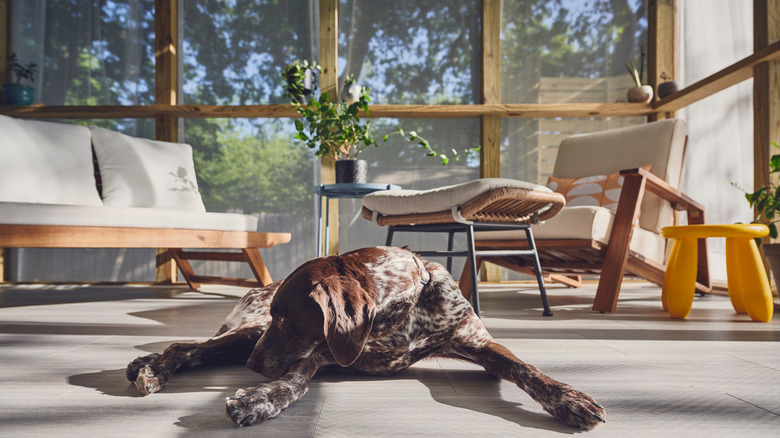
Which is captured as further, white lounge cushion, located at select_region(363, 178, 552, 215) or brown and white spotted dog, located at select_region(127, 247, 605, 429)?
white lounge cushion, located at select_region(363, 178, 552, 215)

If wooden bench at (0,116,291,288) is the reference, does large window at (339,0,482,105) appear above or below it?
above

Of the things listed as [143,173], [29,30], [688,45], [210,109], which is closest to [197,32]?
[210,109]

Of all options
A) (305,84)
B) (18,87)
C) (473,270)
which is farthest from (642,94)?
(18,87)

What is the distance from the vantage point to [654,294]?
370 cm

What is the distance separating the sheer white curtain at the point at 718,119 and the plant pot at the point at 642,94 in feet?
0.92

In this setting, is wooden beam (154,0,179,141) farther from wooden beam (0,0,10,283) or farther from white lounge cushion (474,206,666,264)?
white lounge cushion (474,206,666,264)

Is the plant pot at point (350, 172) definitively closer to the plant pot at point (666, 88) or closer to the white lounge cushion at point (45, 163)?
the white lounge cushion at point (45, 163)

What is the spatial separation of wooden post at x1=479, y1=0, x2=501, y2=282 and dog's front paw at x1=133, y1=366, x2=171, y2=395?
3697 millimetres

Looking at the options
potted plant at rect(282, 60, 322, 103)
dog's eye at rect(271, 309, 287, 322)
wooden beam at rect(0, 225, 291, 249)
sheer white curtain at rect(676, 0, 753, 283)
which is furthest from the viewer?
potted plant at rect(282, 60, 322, 103)

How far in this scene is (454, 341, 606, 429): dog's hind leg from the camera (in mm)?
929

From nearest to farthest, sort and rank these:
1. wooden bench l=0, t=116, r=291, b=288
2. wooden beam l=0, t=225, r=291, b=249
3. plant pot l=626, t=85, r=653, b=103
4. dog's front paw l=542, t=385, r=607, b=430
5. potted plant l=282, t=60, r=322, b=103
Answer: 1. dog's front paw l=542, t=385, r=607, b=430
2. wooden beam l=0, t=225, r=291, b=249
3. wooden bench l=0, t=116, r=291, b=288
4. potted plant l=282, t=60, r=322, b=103
5. plant pot l=626, t=85, r=653, b=103

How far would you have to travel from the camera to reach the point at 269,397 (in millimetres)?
998

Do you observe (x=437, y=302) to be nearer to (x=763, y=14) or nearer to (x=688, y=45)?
(x=763, y=14)

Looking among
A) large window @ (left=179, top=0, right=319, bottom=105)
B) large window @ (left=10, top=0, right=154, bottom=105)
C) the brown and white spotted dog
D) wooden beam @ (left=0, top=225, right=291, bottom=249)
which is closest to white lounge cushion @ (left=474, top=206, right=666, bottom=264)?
the brown and white spotted dog
